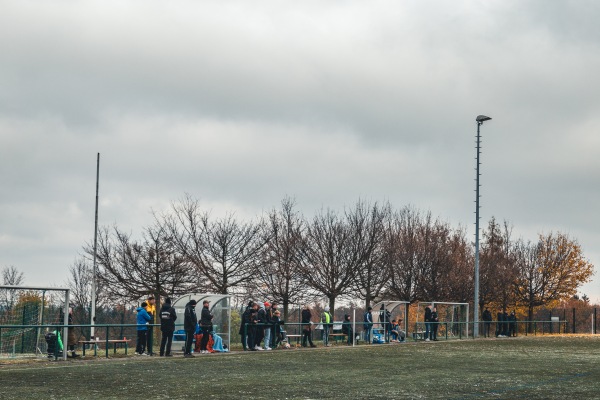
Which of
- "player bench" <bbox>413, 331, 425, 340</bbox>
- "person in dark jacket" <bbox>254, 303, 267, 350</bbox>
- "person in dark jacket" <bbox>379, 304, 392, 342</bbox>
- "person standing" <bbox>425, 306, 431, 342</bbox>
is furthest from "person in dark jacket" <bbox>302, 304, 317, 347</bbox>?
"person standing" <bbox>425, 306, 431, 342</bbox>

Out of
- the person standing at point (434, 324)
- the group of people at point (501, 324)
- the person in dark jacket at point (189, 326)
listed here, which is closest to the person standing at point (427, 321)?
the person standing at point (434, 324)

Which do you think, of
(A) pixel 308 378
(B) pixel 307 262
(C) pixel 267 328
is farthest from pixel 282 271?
(A) pixel 308 378

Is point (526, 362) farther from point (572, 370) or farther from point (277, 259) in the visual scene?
point (277, 259)

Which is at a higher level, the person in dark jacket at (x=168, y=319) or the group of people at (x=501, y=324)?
the person in dark jacket at (x=168, y=319)

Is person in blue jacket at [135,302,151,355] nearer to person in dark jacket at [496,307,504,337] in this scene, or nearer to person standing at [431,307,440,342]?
person standing at [431,307,440,342]

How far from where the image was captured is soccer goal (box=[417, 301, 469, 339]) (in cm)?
4012

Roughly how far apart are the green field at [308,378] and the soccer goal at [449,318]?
15.5m

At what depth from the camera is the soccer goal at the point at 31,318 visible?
22347 millimetres

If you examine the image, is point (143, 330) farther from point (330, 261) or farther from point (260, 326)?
point (330, 261)

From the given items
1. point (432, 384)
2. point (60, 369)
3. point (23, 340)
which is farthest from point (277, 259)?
point (432, 384)

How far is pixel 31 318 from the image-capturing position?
23844mm

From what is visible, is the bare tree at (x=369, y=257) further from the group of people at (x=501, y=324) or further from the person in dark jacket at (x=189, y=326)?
the person in dark jacket at (x=189, y=326)

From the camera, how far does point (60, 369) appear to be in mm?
18953

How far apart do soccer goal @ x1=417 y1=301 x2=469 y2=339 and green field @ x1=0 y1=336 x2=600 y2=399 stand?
611 inches
